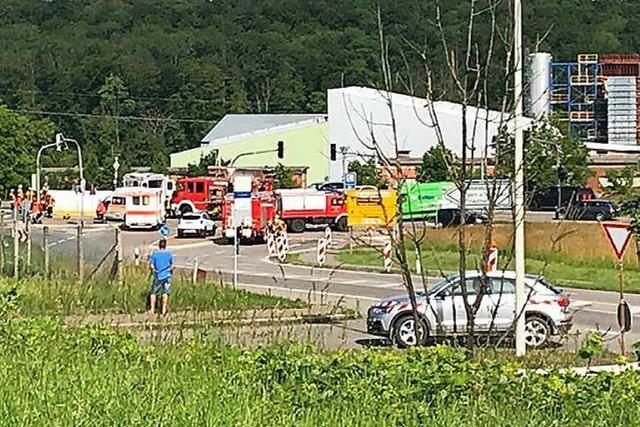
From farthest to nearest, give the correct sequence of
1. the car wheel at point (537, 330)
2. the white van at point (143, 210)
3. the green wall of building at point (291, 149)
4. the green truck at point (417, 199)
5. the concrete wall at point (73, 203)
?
the green wall of building at point (291, 149)
the concrete wall at point (73, 203)
the white van at point (143, 210)
the car wheel at point (537, 330)
the green truck at point (417, 199)

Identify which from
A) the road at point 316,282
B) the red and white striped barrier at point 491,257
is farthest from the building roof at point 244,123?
the red and white striped barrier at point 491,257

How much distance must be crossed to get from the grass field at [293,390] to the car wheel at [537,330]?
11.6m

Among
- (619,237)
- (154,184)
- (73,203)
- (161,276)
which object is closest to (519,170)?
(619,237)

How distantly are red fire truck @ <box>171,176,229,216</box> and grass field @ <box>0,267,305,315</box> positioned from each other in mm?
47811

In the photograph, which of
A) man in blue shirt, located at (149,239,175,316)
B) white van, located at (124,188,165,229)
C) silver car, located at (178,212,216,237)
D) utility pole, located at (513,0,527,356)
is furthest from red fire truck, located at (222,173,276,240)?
utility pole, located at (513,0,527,356)

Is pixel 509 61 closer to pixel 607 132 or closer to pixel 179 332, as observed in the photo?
pixel 179 332

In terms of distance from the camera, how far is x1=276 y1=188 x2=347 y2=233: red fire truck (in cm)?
6606

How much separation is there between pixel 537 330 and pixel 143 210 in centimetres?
5055

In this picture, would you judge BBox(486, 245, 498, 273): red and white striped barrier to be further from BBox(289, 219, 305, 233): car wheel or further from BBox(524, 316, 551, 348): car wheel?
BBox(289, 219, 305, 233): car wheel

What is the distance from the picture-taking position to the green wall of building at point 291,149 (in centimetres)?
10806

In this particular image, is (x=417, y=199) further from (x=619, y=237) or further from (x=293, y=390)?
(x=293, y=390)

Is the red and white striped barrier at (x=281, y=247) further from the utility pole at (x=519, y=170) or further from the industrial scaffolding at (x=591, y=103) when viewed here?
the industrial scaffolding at (x=591, y=103)

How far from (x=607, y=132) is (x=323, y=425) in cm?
10444

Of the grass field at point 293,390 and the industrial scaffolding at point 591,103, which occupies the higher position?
the industrial scaffolding at point 591,103
